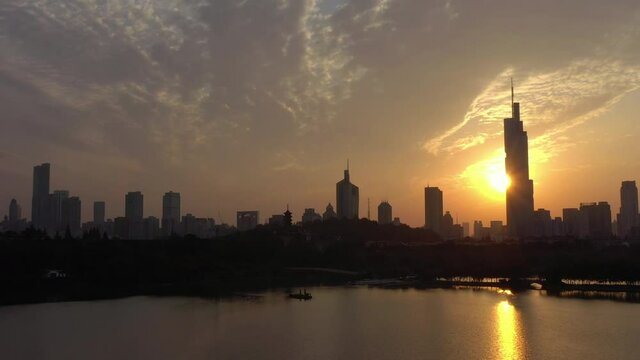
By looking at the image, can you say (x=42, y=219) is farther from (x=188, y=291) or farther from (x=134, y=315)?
(x=134, y=315)

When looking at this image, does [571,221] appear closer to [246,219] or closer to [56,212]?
[246,219]

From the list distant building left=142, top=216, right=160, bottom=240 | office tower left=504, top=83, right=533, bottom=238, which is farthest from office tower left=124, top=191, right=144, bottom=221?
office tower left=504, top=83, right=533, bottom=238

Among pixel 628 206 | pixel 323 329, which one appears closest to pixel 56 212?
pixel 323 329

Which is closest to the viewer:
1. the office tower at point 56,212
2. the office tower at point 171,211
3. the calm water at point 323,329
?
the calm water at point 323,329

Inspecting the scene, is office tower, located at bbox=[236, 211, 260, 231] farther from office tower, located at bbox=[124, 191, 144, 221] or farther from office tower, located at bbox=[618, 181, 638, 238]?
office tower, located at bbox=[618, 181, 638, 238]

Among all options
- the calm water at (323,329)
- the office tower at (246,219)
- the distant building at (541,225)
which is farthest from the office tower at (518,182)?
the calm water at (323,329)

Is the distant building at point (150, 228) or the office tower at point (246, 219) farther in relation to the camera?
the office tower at point (246, 219)

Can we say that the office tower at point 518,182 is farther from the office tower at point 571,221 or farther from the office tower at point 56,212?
the office tower at point 56,212

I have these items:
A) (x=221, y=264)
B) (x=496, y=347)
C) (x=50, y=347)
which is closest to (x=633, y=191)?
(x=221, y=264)
